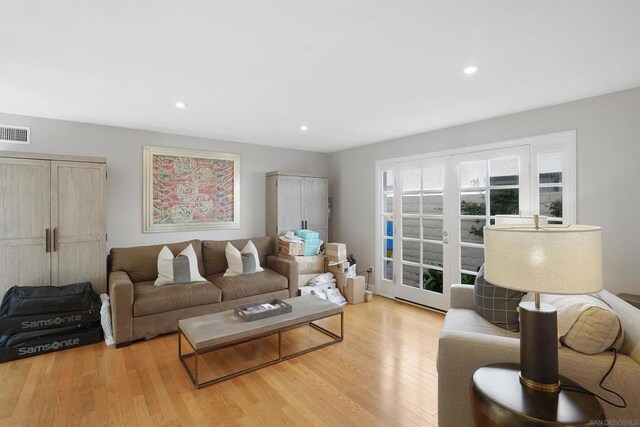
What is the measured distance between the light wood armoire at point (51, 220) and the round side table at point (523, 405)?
3.66 m

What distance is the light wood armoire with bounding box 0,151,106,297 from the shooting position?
293cm

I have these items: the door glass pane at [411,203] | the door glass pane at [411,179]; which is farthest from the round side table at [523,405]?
the door glass pane at [411,179]

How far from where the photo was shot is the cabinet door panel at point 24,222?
2916 millimetres

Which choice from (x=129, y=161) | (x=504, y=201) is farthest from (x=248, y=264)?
(x=504, y=201)

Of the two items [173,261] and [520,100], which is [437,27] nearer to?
[520,100]

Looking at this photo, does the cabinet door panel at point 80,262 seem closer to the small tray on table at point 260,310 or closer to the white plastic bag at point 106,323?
the white plastic bag at point 106,323

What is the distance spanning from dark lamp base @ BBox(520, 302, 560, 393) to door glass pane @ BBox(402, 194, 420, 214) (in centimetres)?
293

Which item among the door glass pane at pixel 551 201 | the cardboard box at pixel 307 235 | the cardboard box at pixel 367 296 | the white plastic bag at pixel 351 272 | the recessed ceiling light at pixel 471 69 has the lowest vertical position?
the cardboard box at pixel 367 296

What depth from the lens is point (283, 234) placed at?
473cm

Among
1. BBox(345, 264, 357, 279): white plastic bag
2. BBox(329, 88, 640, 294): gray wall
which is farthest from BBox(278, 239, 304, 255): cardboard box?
BBox(329, 88, 640, 294): gray wall

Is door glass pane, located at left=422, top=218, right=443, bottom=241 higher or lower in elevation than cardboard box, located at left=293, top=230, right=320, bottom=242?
higher

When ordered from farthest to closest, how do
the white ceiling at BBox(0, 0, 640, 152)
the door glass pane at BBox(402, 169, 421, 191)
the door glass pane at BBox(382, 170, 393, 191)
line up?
the door glass pane at BBox(382, 170, 393, 191)
the door glass pane at BBox(402, 169, 421, 191)
the white ceiling at BBox(0, 0, 640, 152)

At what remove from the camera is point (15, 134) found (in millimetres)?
3244

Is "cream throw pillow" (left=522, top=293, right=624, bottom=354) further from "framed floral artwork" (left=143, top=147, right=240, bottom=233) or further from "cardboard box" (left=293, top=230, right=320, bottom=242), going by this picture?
"framed floral artwork" (left=143, top=147, right=240, bottom=233)
